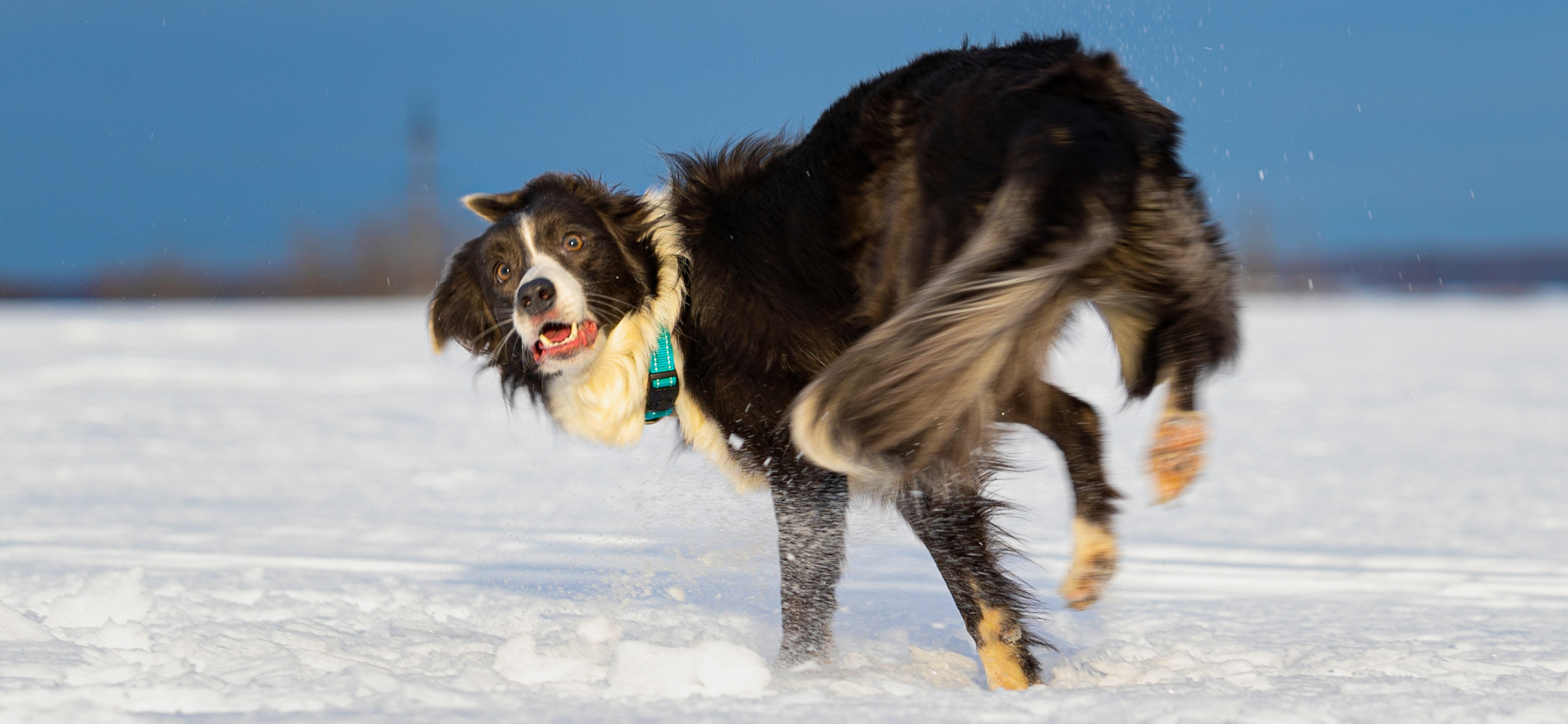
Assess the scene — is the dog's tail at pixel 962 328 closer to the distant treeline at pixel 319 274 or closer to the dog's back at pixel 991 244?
the dog's back at pixel 991 244

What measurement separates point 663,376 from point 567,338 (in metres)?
0.35

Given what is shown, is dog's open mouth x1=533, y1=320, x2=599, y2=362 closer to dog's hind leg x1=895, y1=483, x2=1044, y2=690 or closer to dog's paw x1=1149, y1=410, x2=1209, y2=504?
dog's hind leg x1=895, y1=483, x2=1044, y2=690

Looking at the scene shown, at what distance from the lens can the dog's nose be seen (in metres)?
3.78

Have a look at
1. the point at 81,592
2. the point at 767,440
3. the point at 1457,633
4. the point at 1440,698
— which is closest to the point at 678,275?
the point at 767,440

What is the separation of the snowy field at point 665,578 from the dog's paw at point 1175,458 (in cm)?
30

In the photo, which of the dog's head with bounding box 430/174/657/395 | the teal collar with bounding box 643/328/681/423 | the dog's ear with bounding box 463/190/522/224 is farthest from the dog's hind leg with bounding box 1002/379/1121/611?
the dog's ear with bounding box 463/190/522/224

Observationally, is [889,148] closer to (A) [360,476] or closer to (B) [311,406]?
(A) [360,476]

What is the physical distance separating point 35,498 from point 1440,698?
6329mm

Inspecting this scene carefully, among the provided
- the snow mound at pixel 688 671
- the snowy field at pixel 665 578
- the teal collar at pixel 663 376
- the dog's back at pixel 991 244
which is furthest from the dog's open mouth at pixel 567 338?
the snow mound at pixel 688 671

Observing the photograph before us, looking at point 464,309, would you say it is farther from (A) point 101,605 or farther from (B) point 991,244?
(B) point 991,244

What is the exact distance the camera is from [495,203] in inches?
163

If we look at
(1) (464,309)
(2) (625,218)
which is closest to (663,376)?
(2) (625,218)

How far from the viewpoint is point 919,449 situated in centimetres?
286

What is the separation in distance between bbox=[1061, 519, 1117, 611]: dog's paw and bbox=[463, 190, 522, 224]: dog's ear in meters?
2.19
